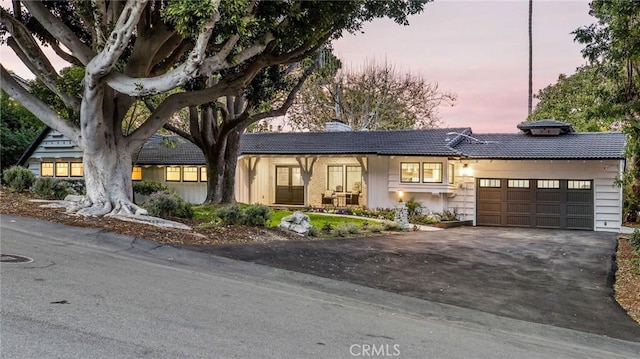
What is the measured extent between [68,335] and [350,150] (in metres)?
17.7

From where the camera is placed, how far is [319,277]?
7660mm

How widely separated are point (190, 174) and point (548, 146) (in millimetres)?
17142

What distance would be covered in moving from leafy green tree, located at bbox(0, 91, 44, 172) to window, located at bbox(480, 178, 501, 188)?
24.2 m

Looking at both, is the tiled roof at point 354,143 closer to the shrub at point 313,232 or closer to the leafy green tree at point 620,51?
the leafy green tree at point 620,51

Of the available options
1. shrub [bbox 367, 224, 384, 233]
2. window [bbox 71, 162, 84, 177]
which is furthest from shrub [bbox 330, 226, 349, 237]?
window [bbox 71, 162, 84, 177]

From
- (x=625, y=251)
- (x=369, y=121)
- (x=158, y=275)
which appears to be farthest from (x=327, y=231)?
(x=369, y=121)

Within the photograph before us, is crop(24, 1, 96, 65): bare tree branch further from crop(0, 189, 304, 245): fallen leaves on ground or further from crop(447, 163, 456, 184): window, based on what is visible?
crop(447, 163, 456, 184): window

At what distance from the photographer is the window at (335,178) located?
78.4 feet

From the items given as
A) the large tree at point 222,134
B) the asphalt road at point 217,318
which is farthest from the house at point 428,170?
the asphalt road at point 217,318

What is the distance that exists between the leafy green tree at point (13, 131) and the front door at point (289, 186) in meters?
14.4

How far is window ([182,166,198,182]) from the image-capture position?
883 inches

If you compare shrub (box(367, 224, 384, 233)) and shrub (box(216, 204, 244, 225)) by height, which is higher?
shrub (box(216, 204, 244, 225))

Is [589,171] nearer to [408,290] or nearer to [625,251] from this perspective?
[625,251]

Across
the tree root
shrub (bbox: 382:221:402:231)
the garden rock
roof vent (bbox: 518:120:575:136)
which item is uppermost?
roof vent (bbox: 518:120:575:136)
